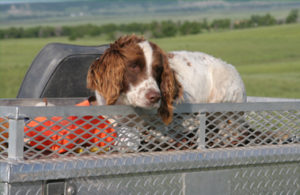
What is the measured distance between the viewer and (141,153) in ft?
7.83

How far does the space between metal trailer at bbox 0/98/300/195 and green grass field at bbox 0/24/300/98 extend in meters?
10.1

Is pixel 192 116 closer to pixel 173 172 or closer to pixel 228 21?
pixel 173 172

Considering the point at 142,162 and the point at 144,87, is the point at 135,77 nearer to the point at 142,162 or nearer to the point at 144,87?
the point at 144,87

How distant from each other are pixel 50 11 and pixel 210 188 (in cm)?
7357

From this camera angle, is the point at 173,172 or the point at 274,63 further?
the point at 274,63

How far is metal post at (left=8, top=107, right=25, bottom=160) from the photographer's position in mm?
1963

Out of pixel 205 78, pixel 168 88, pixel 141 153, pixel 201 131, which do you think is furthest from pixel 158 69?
pixel 205 78

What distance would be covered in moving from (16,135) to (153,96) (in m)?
0.79

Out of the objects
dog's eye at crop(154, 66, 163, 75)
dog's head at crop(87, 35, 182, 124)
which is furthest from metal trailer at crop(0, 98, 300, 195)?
dog's eye at crop(154, 66, 163, 75)

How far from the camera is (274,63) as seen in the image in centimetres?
2283

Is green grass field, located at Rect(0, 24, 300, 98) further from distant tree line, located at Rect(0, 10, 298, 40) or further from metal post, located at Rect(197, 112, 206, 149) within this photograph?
metal post, located at Rect(197, 112, 206, 149)

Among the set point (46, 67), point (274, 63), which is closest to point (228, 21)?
point (274, 63)

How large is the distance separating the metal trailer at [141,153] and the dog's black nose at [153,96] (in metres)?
0.08

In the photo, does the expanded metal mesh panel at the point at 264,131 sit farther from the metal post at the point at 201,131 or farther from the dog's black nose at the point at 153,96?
the dog's black nose at the point at 153,96
